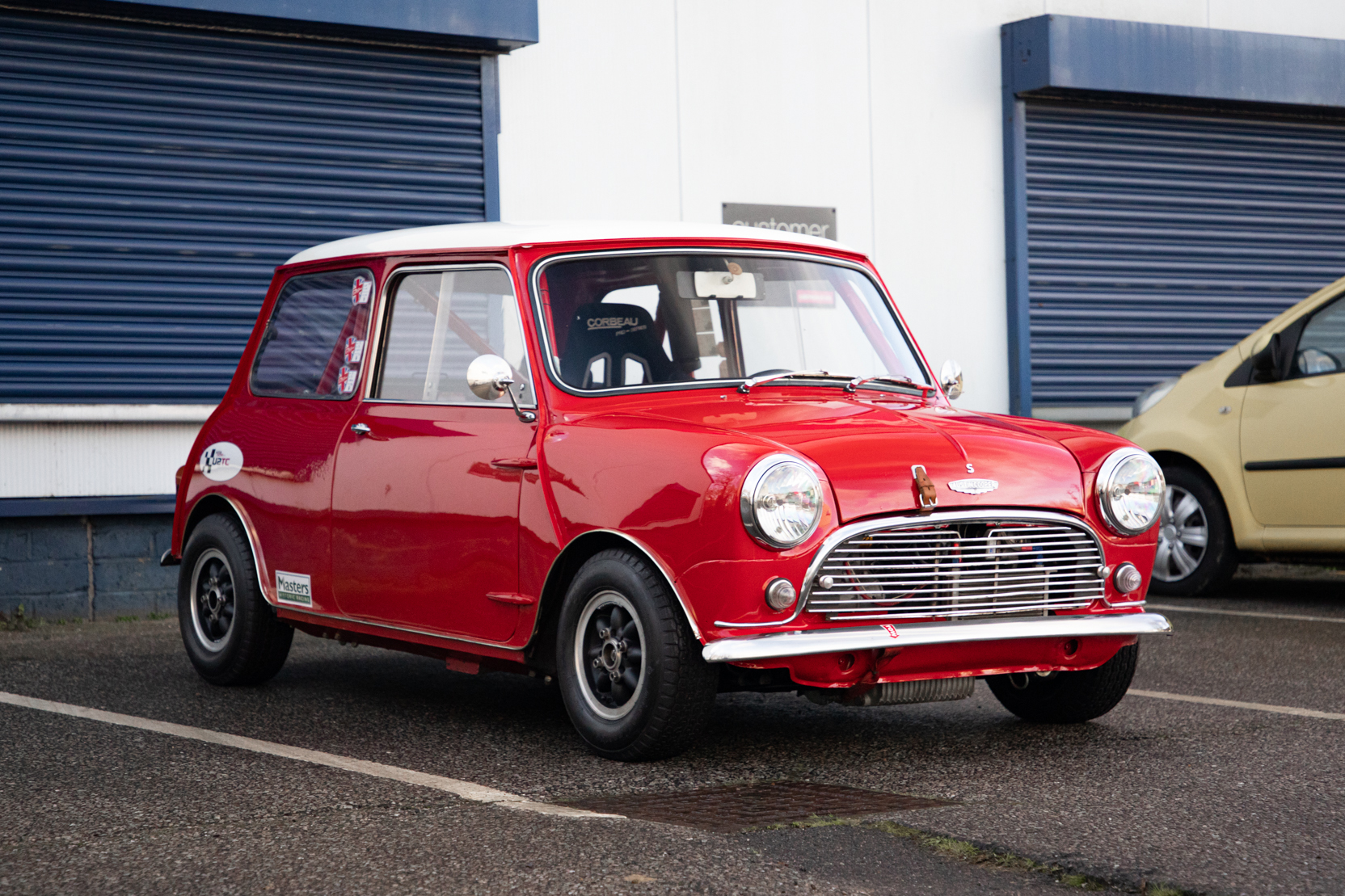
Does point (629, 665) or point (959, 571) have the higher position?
point (959, 571)

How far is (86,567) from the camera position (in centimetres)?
927

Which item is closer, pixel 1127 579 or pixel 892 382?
pixel 1127 579

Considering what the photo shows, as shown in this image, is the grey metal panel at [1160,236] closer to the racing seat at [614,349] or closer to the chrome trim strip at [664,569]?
the racing seat at [614,349]

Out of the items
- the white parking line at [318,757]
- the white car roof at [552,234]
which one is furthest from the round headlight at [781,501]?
the white car roof at [552,234]

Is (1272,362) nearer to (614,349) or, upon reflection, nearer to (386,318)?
(614,349)

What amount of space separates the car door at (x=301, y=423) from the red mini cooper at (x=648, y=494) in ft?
0.05

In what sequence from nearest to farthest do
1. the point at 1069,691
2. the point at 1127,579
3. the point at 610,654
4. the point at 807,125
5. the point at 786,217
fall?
the point at 610,654, the point at 1127,579, the point at 1069,691, the point at 786,217, the point at 807,125

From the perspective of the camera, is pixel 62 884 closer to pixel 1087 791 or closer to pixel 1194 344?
pixel 1087 791

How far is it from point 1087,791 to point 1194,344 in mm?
9253

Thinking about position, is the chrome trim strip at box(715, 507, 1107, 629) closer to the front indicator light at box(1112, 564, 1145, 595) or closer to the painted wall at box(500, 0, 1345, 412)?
the front indicator light at box(1112, 564, 1145, 595)

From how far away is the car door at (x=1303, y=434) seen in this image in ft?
28.5

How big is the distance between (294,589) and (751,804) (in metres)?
2.48

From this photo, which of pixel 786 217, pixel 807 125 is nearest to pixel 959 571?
pixel 786 217

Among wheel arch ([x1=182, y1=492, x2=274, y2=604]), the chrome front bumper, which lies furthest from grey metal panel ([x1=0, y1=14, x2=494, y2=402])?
the chrome front bumper
